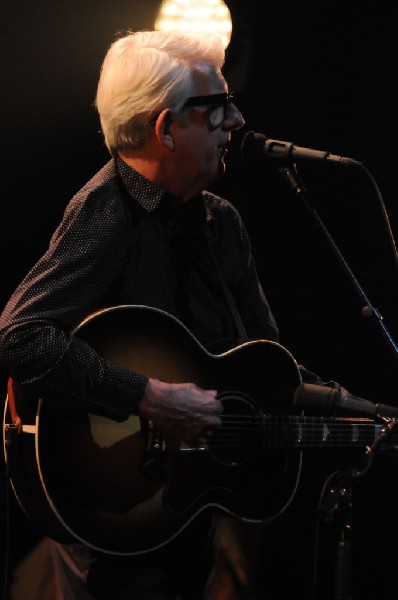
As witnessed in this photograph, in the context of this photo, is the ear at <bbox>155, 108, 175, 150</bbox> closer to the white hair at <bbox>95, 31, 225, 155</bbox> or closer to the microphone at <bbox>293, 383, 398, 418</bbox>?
the white hair at <bbox>95, 31, 225, 155</bbox>

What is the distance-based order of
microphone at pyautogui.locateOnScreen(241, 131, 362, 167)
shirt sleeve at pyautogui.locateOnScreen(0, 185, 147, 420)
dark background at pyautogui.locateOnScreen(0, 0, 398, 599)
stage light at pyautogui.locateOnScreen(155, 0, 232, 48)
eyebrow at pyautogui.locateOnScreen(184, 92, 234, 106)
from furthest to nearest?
dark background at pyautogui.locateOnScreen(0, 0, 398, 599)
stage light at pyautogui.locateOnScreen(155, 0, 232, 48)
eyebrow at pyautogui.locateOnScreen(184, 92, 234, 106)
microphone at pyautogui.locateOnScreen(241, 131, 362, 167)
shirt sleeve at pyautogui.locateOnScreen(0, 185, 147, 420)

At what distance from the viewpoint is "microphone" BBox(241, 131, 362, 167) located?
2.32 metres

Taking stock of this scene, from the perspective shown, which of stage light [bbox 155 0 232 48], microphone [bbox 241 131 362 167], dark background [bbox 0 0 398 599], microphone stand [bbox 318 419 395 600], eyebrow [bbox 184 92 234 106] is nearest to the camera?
microphone stand [bbox 318 419 395 600]

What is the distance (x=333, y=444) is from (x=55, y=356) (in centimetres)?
89

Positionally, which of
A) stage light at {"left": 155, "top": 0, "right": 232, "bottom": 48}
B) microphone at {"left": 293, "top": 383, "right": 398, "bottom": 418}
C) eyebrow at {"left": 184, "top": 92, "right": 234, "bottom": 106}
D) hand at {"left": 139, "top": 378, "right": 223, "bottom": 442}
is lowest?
hand at {"left": 139, "top": 378, "right": 223, "bottom": 442}

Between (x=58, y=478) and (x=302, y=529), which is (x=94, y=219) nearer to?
(x=58, y=478)

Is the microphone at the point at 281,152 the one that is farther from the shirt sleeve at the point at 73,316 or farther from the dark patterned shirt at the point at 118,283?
the shirt sleeve at the point at 73,316

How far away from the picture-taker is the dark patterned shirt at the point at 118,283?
6.89ft

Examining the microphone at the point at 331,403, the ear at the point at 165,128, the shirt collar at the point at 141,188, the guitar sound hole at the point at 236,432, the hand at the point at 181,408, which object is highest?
the ear at the point at 165,128

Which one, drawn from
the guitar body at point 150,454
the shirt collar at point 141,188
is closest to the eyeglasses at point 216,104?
the shirt collar at point 141,188

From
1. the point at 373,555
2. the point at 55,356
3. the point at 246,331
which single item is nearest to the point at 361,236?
the point at 246,331

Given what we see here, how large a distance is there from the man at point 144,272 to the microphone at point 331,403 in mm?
401

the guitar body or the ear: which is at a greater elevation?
the ear

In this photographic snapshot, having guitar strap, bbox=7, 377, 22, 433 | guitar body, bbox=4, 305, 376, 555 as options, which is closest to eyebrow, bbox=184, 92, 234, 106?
guitar body, bbox=4, 305, 376, 555
